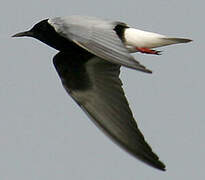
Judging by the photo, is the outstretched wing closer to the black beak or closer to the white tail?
the white tail

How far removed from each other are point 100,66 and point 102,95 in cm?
44

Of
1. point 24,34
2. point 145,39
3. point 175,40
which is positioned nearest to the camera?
point 175,40

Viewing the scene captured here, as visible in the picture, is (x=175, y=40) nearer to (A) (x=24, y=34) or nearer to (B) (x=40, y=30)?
(B) (x=40, y=30)

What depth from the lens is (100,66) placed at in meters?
10.8

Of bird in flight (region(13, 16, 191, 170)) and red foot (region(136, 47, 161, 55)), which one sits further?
red foot (region(136, 47, 161, 55))

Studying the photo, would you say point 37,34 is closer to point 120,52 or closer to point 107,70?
point 107,70

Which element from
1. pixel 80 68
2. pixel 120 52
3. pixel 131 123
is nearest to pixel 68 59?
pixel 80 68

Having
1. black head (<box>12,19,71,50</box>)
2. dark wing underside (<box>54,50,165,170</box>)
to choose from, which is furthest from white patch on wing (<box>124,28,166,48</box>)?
black head (<box>12,19,71,50</box>)

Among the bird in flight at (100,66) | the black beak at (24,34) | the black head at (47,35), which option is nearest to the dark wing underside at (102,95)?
the bird in flight at (100,66)

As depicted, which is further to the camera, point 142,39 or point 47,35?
point 47,35

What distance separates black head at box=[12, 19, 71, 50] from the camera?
1064 centimetres

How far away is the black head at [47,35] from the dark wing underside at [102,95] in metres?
0.12

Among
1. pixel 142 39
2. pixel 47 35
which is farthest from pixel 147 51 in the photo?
pixel 47 35

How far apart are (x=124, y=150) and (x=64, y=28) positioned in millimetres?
1392
